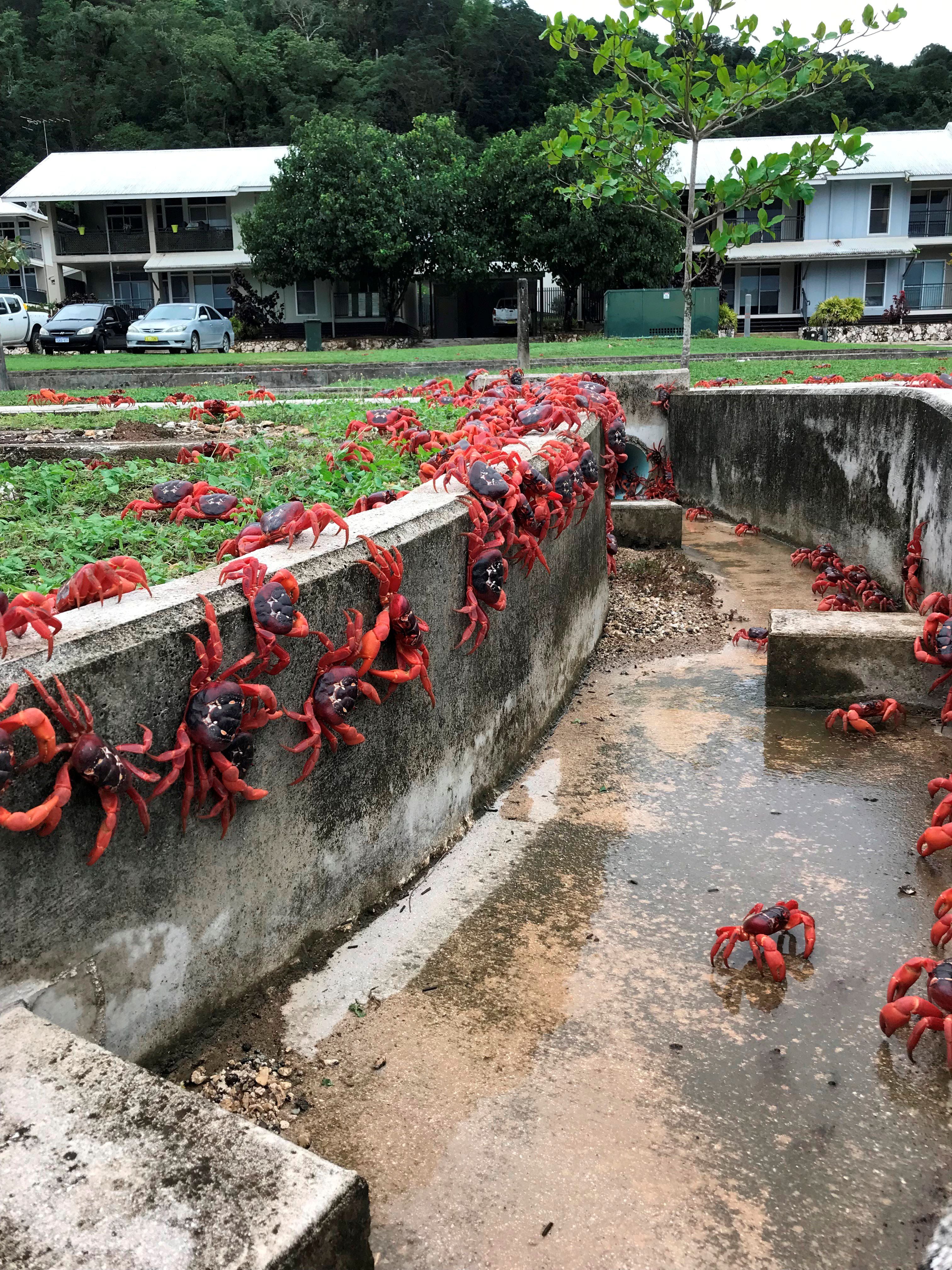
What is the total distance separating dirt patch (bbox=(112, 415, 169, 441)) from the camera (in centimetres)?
634

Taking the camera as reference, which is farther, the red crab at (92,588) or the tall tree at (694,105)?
the tall tree at (694,105)

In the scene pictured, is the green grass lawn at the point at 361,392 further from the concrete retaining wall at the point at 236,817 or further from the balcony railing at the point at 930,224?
the balcony railing at the point at 930,224

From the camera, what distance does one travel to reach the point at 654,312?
26859mm

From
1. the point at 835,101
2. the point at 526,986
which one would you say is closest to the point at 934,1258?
the point at 526,986

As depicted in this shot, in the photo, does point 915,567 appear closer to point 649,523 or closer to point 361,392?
point 649,523

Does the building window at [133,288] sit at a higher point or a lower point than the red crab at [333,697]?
higher

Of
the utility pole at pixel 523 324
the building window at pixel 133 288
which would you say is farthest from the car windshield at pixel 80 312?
the utility pole at pixel 523 324

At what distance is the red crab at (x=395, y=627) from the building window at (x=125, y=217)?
124 feet

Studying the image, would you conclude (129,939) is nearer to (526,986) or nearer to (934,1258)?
(526,986)

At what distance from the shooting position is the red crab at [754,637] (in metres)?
5.97

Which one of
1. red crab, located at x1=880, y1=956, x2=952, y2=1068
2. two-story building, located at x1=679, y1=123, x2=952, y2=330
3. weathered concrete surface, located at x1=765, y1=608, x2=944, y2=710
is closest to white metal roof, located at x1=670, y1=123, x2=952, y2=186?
two-story building, located at x1=679, y1=123, x2=952, y2=330

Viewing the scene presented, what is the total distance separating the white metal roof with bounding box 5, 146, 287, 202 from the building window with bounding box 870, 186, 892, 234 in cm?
1956

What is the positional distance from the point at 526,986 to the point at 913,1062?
3.23 ft

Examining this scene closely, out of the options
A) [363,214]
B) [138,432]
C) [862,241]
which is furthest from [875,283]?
[138,432]
